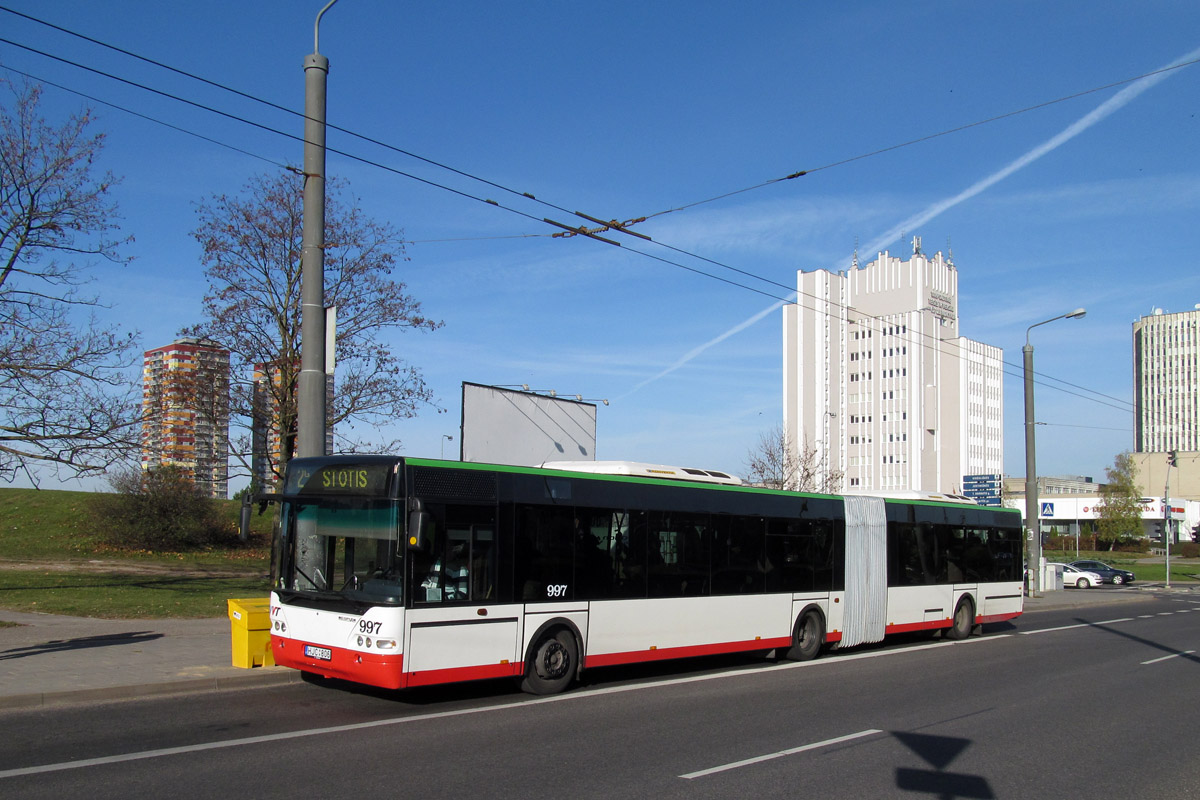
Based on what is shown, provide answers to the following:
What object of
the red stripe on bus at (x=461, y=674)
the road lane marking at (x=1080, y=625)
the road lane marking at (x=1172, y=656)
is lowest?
the road lane marking at (x=1080, y=625)

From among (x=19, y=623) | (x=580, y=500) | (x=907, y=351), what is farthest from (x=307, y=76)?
(x=907, y=351)

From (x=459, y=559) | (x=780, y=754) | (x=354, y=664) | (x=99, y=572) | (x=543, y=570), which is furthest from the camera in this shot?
(x=99, y=572)

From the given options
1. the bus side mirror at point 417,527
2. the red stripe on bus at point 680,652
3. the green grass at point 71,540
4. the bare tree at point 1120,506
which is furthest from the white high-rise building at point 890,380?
the bus side mirror at point 417,527

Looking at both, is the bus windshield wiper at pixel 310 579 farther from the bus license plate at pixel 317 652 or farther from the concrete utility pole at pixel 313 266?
the concrete utility pole at pixel 313 266

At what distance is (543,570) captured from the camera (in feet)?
37.2

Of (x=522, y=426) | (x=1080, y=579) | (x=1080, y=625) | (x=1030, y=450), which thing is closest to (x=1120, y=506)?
(x=1080, y=579)

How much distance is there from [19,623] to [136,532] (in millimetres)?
17799

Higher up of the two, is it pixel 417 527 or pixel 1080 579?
pixel 417 527

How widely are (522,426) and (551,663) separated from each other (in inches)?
688

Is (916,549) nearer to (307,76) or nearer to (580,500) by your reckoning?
(580,500)

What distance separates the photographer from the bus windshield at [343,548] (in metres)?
9.91

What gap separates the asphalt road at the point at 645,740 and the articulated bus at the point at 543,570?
0.62 m

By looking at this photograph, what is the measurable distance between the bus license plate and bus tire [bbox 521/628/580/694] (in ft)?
7.53

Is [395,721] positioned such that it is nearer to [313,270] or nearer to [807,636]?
[313,270]
